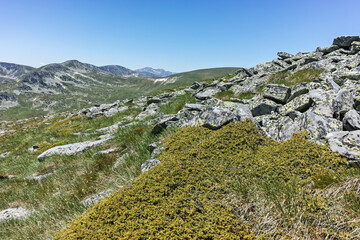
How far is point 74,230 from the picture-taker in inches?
144

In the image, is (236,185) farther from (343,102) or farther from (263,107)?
(343,102)

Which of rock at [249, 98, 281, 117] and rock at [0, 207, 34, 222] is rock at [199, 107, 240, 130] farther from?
rock at [0, 207, 34, 222]

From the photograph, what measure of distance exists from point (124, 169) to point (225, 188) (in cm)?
441

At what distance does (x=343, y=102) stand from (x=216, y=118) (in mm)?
4309

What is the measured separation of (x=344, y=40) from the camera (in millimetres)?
19047

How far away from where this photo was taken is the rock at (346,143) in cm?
429

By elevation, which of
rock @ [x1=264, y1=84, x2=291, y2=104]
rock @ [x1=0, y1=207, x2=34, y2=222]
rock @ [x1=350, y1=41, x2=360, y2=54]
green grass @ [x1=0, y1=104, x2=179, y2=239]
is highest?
rock @ [x1=350, y1=41, x2=360, y2=54]

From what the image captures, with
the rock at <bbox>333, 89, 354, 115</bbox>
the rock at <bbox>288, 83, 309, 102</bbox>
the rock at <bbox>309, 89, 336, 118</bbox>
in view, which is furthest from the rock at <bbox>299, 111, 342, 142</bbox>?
the rock at <bbox>288, 83, 309, 102</bbox>

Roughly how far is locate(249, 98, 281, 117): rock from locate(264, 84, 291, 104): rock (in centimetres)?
37

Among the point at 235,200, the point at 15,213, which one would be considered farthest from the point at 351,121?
the point at 15,213

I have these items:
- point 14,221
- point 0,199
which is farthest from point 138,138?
point 0,199

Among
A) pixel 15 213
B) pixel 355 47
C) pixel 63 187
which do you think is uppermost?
pixel 355 47

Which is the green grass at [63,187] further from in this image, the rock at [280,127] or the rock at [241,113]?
the rock at [280,127]

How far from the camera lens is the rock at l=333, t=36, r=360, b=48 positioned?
1850 centimetres
